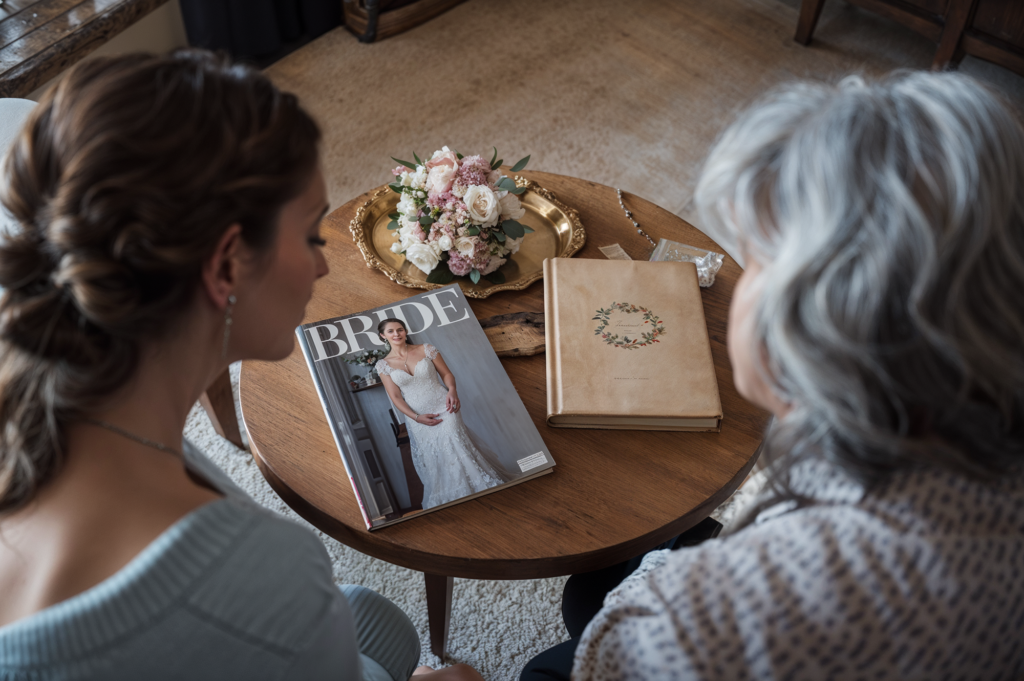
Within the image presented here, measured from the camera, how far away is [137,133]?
0.65 metres

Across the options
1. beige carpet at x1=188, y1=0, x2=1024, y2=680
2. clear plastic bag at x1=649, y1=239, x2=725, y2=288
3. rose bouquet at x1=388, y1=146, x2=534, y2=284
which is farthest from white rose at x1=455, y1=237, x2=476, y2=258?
beige carpet at x1=188, y1=0, x2=1024, y2=680

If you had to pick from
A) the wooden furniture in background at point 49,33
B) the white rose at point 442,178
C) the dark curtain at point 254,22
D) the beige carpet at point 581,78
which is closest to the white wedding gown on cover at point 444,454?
the white rose at point 442,178

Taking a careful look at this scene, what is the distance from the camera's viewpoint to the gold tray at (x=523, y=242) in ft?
4.35

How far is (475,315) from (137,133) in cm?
68

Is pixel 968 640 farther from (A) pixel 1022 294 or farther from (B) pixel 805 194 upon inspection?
(B) pixel 805 194

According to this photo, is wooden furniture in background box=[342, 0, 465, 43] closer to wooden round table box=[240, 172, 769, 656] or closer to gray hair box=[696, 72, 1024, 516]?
wooden round table box=[240, 172, 769, 656]

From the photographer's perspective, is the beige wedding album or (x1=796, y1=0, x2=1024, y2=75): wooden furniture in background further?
(x1=796, y1=0, x2=1024, y2=75): wooden furniture in background

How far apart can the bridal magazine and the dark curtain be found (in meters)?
1.80

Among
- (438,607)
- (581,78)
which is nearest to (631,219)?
(438,607)

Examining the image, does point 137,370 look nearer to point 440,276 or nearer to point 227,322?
point 227,322

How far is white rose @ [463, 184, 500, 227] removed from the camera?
1.27 metres

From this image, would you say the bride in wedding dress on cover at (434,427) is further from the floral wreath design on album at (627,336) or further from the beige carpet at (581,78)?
the beige carpet at (581,78)

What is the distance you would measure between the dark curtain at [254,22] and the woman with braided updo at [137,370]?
2.01 m

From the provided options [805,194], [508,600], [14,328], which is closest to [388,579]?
[508,600]
